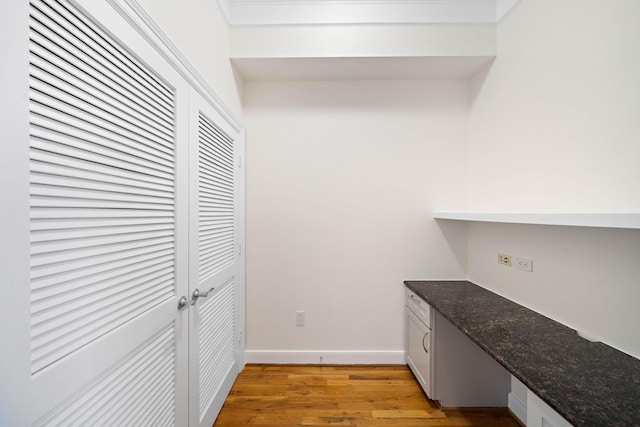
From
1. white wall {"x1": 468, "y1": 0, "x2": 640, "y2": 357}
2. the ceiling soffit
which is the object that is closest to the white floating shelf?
white wall {"x1": 468, "y1": 0, "x2": 640, "y2": 357}

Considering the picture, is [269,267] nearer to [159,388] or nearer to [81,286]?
[159,388]

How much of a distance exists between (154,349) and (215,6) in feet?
7.06

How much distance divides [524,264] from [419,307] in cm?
79

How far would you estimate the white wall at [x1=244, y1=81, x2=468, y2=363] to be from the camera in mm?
2348

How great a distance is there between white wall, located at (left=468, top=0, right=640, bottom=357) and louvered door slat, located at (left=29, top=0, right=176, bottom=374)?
2135mm

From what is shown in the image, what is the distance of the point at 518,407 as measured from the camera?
5.85 feet

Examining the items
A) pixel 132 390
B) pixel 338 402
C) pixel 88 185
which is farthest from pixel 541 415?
pixel 88 185

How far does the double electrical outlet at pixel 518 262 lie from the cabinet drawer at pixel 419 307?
667 millimetres

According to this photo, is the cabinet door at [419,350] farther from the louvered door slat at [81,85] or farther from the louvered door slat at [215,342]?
the louvered door slat at [81,85]

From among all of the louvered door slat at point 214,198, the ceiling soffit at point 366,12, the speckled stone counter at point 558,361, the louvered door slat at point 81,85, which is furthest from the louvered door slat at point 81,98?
the speckled stone counter at point 558,361

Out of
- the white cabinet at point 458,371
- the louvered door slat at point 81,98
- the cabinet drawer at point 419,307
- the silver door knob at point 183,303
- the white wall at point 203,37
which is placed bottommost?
the white cabinet at point 458,371

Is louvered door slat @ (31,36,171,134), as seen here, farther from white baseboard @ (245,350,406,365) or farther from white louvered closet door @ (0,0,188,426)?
white baseboard @ (245,350,406,365)

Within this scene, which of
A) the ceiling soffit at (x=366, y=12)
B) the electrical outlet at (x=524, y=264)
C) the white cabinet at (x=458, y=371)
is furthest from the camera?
the ceiling soffit at (x=366, y=12)

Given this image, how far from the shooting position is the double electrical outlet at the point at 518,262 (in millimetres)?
1675
